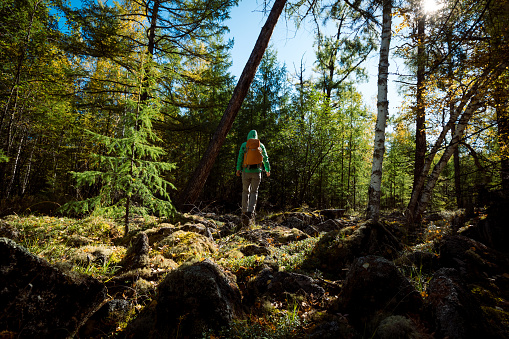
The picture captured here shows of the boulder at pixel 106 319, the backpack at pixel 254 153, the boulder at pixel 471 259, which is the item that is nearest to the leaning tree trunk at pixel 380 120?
the boulder at pixel 471 259

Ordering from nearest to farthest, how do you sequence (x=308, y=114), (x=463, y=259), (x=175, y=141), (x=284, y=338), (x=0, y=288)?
(x=0, y=288) → (x=284, y=338) → (x=463, y=259) → (x=308, y=114) → (x=175, y=141)

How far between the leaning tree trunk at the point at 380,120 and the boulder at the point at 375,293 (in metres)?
3.81

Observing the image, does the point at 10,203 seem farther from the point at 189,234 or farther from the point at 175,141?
the point at 175,141

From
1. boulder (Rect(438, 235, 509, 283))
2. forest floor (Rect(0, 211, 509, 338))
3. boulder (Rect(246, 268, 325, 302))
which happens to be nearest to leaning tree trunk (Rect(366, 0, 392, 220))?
forest floor (Rect(0, 211, 509, 338))

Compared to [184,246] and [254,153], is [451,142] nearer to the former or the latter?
[254,153]

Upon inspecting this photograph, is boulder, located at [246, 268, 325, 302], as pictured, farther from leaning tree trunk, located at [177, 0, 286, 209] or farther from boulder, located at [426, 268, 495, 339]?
leaning tree trunk, located at [177, 0, 286, 209]

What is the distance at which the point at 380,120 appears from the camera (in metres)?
5.84

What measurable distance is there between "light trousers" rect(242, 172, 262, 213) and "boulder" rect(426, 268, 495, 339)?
4.87 meters

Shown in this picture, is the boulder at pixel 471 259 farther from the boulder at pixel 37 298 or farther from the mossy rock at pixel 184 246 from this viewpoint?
the boulder at pixel 37 298

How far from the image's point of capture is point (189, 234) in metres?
4.04

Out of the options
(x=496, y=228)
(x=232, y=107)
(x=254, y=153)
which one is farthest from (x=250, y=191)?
(x=496, y=228)

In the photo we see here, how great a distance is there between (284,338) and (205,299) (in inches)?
28.6

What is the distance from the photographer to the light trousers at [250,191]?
6.51 metres

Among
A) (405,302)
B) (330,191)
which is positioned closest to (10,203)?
(405,302)
